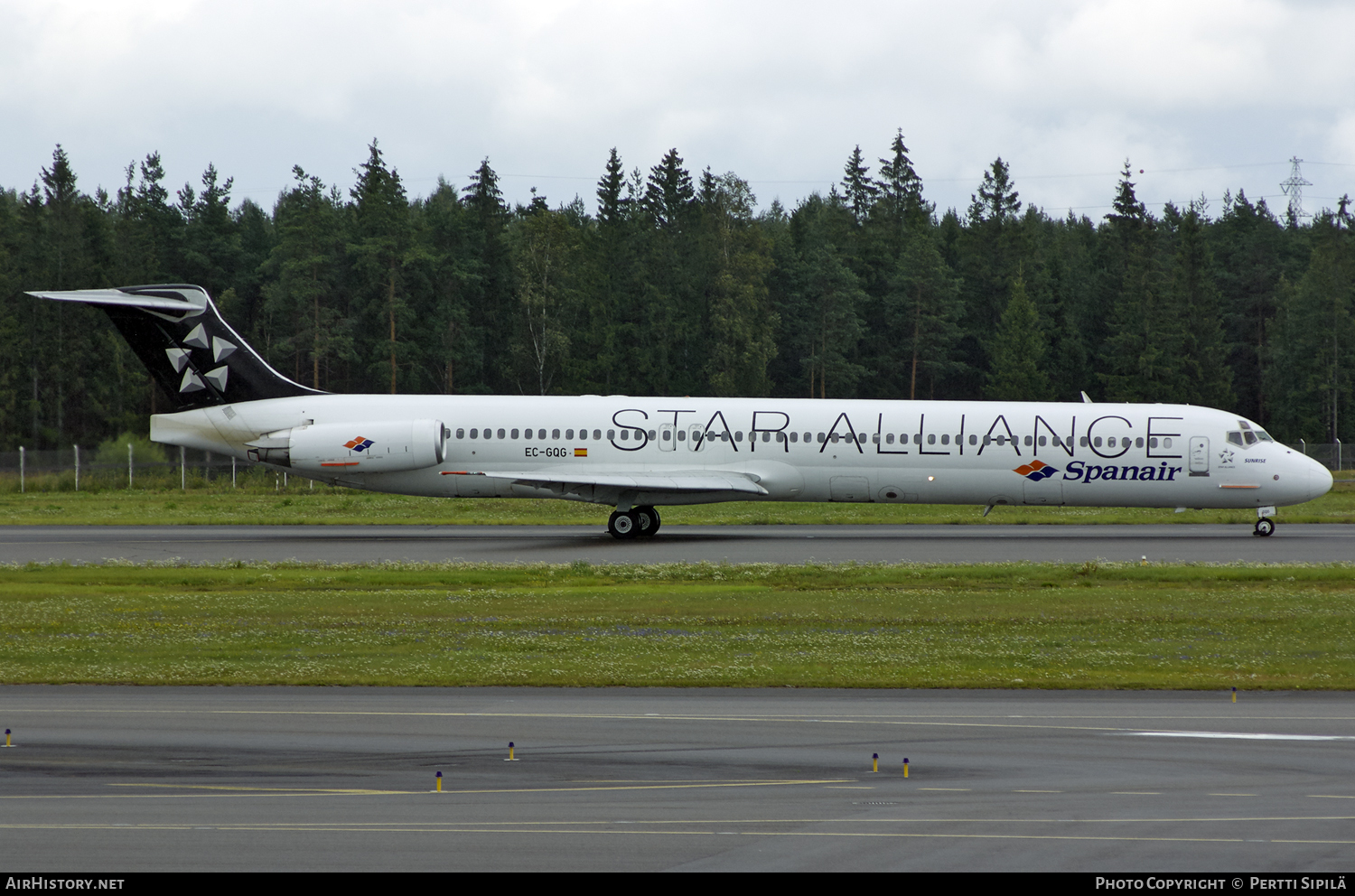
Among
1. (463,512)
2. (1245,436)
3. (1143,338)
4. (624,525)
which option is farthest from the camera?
(1143,338)

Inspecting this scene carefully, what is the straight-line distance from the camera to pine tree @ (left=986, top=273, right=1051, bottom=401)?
81812 mm

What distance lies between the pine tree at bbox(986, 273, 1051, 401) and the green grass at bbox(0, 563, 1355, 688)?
57.8 metres

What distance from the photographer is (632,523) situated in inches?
1228

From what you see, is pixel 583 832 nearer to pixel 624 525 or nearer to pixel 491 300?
pixel 624 525

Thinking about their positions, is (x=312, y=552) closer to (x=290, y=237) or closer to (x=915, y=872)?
(x=915, y=872)

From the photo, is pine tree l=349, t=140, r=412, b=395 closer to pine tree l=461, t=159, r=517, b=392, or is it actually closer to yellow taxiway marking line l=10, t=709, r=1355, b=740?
pine tree l=461, t=159, r=517, b=392

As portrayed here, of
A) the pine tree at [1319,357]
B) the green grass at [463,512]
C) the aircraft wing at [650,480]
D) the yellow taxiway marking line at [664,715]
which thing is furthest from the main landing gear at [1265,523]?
the pine tree at [1319,357]

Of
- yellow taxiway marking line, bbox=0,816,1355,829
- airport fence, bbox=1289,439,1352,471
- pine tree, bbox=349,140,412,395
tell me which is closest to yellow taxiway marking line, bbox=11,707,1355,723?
yellow taxiway marking line, bbox=0,816,1355,829

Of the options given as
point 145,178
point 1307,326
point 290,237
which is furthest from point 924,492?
point 145,178

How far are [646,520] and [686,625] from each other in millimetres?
12425

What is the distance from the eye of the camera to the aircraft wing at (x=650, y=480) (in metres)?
29.8

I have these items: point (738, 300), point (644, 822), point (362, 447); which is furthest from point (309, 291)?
point (644, 822)

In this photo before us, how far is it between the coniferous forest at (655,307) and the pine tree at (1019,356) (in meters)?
0.19

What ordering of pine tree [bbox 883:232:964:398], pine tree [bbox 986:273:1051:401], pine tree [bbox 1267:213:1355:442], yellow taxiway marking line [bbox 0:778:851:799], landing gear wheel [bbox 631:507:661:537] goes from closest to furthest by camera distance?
yellow taxiway marking line [bbox 0:778:851:799] < landing gear wheel [bbox 631:507:661:537] < pine tree [bbox 986:273:1051:401] < pine tree [bbox 1267:213:1355:442] < pine tree [bbox 883:232:964:398]
